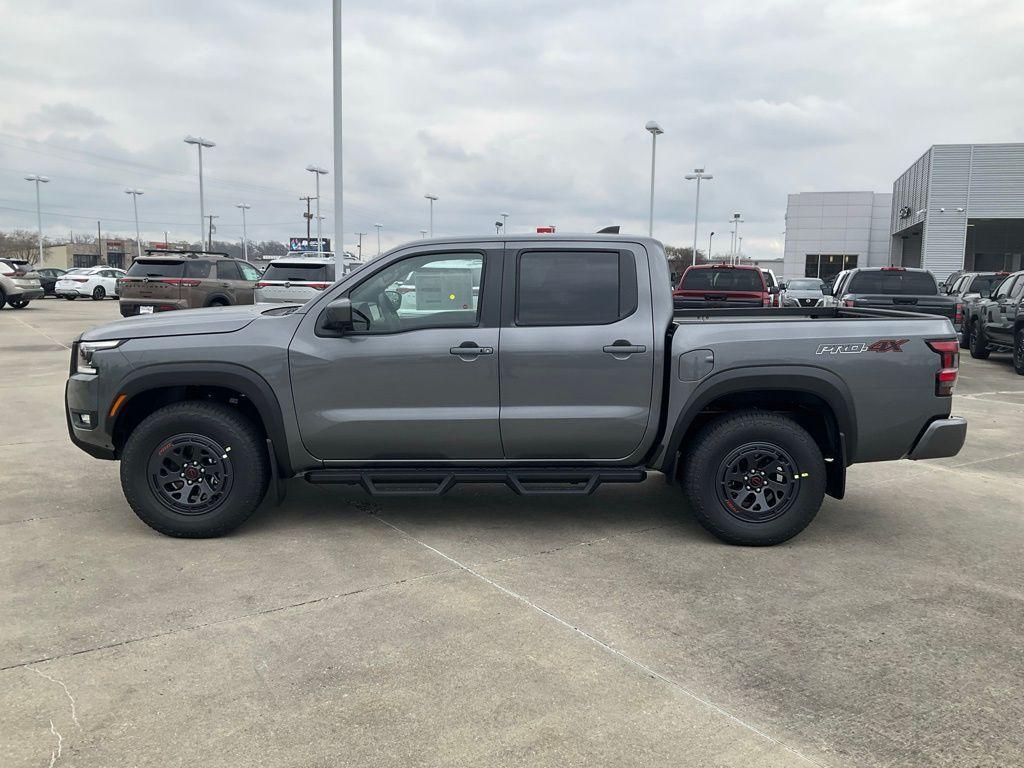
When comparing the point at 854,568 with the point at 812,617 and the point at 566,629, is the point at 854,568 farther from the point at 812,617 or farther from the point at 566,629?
the point at 566,629

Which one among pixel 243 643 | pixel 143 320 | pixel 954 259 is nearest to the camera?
pixel 243 643

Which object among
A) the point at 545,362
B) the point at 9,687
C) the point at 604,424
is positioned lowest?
the point at 9,687

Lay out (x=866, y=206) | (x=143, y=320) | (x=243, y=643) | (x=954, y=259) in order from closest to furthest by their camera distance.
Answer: (x=243, y=643), (x=143, y=320), (x=954, y=259), (x=866, y=206)

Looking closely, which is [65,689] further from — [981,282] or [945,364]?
[981,282]

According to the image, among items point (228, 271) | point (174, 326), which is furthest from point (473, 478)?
point (228, 271)

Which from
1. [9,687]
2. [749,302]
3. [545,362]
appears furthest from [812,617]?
[749,302]

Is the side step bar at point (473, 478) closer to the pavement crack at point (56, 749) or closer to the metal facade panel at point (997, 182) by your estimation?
the pavement crack at point (56, 749)

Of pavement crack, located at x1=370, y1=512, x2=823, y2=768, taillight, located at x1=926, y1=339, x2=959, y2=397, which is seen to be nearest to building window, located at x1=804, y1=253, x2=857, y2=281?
taillight, located at x1=926, y1=339, x2=959, y2=397

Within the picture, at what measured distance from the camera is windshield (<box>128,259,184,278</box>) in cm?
1803

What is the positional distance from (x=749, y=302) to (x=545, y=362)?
9.54 m

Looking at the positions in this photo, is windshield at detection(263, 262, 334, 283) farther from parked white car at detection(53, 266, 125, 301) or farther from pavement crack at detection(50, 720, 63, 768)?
parked white car at detection(53, 266, 125, 301)

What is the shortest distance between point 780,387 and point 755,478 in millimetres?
570

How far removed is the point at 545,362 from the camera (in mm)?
4875

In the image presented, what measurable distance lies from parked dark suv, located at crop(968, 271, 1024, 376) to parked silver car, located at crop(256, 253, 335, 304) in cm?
1220
